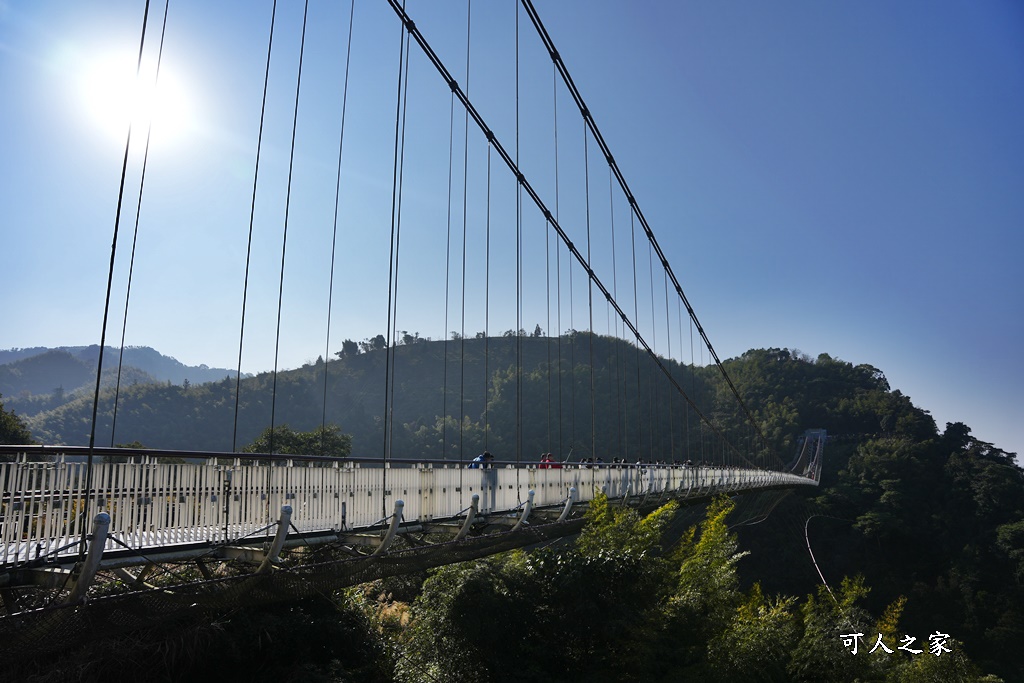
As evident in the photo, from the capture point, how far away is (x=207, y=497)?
18.1 feet

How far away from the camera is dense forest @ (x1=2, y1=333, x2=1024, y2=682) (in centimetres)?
1175

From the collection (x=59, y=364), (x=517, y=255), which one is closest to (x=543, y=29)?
(x=517, y=255)

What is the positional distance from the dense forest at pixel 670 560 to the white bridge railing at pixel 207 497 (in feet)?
11.4

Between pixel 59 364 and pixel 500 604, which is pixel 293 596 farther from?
pixel 59 364

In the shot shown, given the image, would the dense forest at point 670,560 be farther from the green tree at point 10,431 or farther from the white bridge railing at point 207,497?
the green tree at point 10,431

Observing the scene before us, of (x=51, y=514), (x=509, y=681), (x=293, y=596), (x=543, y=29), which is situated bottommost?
(x=509, y=681)

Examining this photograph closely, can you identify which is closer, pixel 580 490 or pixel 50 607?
pixel 50 607

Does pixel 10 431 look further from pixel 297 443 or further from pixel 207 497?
pixel 207 497

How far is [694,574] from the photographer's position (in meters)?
13.6

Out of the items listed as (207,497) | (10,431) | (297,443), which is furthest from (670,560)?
(297,443)

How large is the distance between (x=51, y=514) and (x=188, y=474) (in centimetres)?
95

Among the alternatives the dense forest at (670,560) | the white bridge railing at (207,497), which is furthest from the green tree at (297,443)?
the white bridge railing at (207,497)

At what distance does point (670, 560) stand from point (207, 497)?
1035cm

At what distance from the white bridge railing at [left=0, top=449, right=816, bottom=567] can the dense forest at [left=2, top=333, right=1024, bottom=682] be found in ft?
11.4
